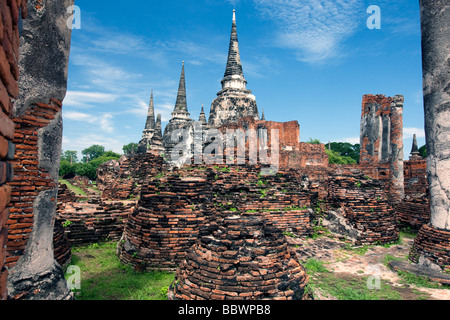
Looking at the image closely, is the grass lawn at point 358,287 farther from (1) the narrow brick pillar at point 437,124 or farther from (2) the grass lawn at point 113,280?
(2) the grass lawn at point 113,280

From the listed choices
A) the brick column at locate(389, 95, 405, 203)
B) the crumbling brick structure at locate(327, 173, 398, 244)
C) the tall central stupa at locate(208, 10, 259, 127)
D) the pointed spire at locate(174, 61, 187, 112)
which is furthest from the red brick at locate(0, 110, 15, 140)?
the pointed spire at locate(174, 61, 187, 112)

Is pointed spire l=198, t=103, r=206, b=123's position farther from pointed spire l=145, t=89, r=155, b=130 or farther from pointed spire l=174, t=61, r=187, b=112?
pointed spire l=145, t=89, r=155, b=130

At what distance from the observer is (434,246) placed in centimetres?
620

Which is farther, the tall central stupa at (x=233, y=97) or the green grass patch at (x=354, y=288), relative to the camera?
the tall central stupa at (x=233, y=97)

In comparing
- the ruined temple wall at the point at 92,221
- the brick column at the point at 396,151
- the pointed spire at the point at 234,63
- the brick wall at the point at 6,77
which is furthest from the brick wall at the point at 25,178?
the pointed spire at the point at 234,63

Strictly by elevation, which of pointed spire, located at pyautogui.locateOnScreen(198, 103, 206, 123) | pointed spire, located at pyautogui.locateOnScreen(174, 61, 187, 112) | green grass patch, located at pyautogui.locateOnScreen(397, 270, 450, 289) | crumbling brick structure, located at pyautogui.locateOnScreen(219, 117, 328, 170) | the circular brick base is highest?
pointed spire, located at pyautogui.locateOnScreen(174, 61, 187, 112)

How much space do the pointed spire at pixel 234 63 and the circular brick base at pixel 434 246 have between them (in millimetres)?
22740

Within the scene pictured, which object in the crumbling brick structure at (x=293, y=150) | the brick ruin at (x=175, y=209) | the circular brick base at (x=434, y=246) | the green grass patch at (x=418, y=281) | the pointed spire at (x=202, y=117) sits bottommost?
the green grass patch at (x=418, y=281)

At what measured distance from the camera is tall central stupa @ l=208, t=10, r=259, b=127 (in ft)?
84.0

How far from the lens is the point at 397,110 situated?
14.8 meters

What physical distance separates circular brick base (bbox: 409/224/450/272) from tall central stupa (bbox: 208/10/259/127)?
19.4 m

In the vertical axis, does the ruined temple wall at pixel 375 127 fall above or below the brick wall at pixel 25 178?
above

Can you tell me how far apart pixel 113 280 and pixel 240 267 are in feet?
10.0

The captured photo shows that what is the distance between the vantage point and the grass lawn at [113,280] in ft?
15.6
